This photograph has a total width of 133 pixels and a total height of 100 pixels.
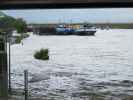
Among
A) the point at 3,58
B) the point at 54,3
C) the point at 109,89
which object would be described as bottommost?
the point at 109,89

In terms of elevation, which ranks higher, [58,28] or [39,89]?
[58,28]

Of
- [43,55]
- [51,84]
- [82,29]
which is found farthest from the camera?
[82,29]

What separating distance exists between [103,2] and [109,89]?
11.4 m

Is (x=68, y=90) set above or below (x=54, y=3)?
below

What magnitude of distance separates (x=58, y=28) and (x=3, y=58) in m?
145

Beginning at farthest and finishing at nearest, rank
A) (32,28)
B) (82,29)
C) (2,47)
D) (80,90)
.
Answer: (32,28), (82,29), (80,90), (2,47)

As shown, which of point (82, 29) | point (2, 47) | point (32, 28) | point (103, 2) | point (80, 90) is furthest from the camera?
point (32, 28)

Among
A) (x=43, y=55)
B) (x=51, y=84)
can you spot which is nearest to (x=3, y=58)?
(x=51, y=84)

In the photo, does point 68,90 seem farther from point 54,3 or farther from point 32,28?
point 32,28

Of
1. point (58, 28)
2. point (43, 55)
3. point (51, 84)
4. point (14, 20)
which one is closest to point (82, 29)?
point (58, 28)

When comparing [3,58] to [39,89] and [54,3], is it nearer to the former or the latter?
[54,3]

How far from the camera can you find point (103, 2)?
1021 inches

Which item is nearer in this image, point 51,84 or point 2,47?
point 2,47

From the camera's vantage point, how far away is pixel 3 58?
19781 millimetres
